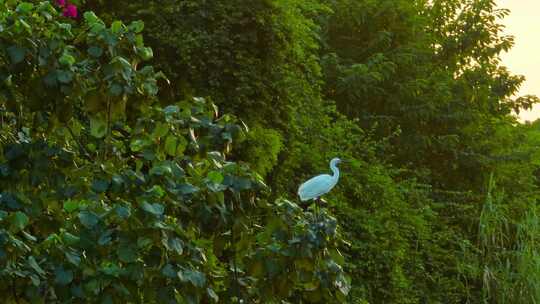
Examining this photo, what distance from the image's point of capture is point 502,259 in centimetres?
1842

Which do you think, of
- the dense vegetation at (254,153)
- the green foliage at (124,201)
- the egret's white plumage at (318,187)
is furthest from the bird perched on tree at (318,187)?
the green foliage at (124,201)

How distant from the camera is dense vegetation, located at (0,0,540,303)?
5.80 m

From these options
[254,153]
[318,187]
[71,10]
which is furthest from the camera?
[254,153]

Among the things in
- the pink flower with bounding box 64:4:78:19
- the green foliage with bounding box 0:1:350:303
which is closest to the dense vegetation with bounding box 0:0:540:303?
the green foliage with bounding box 0:1:350:303

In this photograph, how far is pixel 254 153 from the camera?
1388cm

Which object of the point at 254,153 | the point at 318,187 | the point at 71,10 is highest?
the point at 318,187

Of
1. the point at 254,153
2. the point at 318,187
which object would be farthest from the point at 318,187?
the point at 254,153

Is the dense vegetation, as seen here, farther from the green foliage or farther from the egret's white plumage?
the egret's white plumage

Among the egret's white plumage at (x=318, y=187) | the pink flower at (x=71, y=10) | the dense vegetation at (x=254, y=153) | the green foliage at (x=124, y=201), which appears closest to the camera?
the green foliage at (x=124, y=201)

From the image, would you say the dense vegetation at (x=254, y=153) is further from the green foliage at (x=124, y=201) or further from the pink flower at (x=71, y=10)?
the pink flower at (x=71, y=10)

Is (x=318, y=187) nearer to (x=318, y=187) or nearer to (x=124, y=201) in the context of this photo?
(x=318, y=187)

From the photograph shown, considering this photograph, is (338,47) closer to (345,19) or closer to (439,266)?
(345,19)

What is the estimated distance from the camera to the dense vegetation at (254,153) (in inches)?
228

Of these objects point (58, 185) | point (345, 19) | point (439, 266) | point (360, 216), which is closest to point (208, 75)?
point (360, 216)
